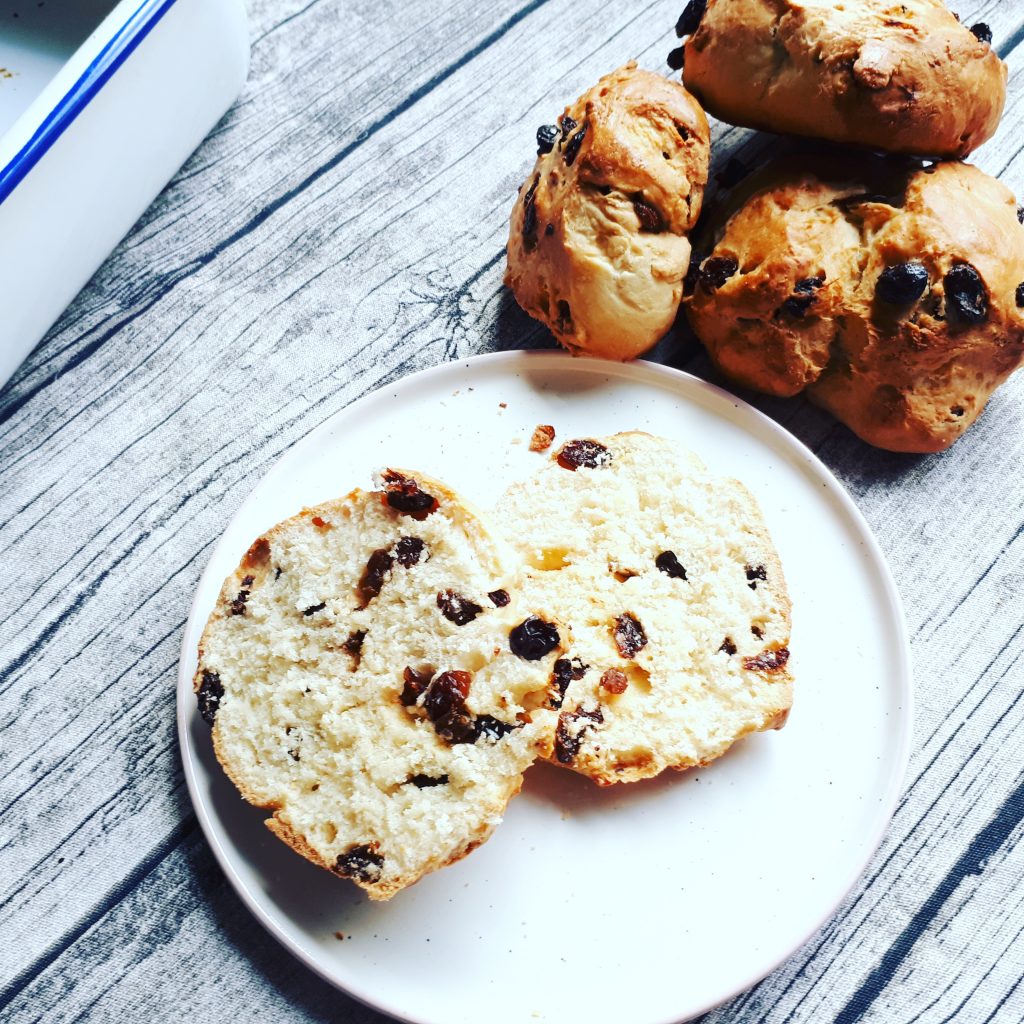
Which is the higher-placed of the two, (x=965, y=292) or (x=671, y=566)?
(x=965, y=292)

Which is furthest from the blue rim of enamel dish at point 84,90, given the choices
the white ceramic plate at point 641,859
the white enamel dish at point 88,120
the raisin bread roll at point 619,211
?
the raisin bread roll at point 619,211

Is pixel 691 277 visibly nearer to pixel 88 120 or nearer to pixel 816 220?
pixel 816 220

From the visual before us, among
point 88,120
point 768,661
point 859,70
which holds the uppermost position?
point 88,120

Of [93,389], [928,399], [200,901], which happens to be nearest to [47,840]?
[200,901]

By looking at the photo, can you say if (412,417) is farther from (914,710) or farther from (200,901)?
(914,710)

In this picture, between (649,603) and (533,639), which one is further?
(649,603)

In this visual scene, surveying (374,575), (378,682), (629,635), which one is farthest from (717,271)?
(378,682)

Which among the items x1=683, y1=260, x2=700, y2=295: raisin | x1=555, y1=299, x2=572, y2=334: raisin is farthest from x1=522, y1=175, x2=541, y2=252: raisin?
x1=683, y1=260, x2=700, y2=295: raisin
